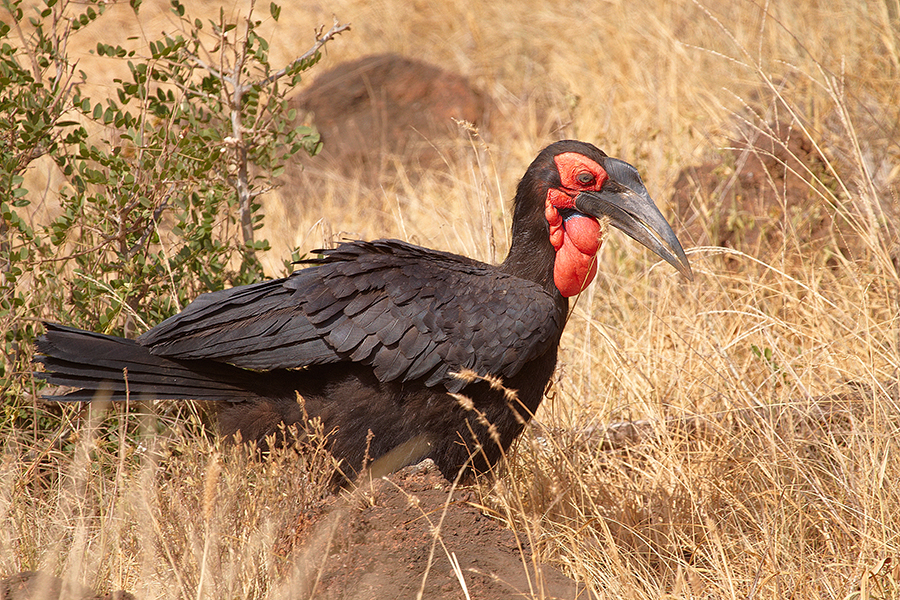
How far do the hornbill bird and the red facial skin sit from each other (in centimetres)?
3

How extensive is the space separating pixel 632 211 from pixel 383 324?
3.40 ft

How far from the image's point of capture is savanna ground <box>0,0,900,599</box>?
264cm

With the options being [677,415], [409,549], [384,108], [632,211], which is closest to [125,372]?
[409,549]

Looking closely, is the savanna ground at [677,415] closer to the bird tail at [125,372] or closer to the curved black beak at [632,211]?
the bird tail at [125,372]

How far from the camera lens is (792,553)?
9.23 ft

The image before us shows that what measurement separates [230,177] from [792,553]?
9.53 feet

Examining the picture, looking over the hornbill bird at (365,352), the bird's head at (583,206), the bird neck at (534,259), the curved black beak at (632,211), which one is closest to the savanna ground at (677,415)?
the hornbill bird at (365,352)

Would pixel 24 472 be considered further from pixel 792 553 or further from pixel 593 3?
pixel 593 3

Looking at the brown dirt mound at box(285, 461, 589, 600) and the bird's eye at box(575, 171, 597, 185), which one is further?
the bird's eye at box(575, 171, 597, 185)

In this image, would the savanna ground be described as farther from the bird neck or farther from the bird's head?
the bird neck

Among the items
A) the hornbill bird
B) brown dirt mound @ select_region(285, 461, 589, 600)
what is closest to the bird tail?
the hornbill bird

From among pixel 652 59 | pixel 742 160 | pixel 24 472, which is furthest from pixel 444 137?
pixel 24 472

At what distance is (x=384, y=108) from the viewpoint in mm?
7797

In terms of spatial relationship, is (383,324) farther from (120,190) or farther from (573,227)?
(120,190)
